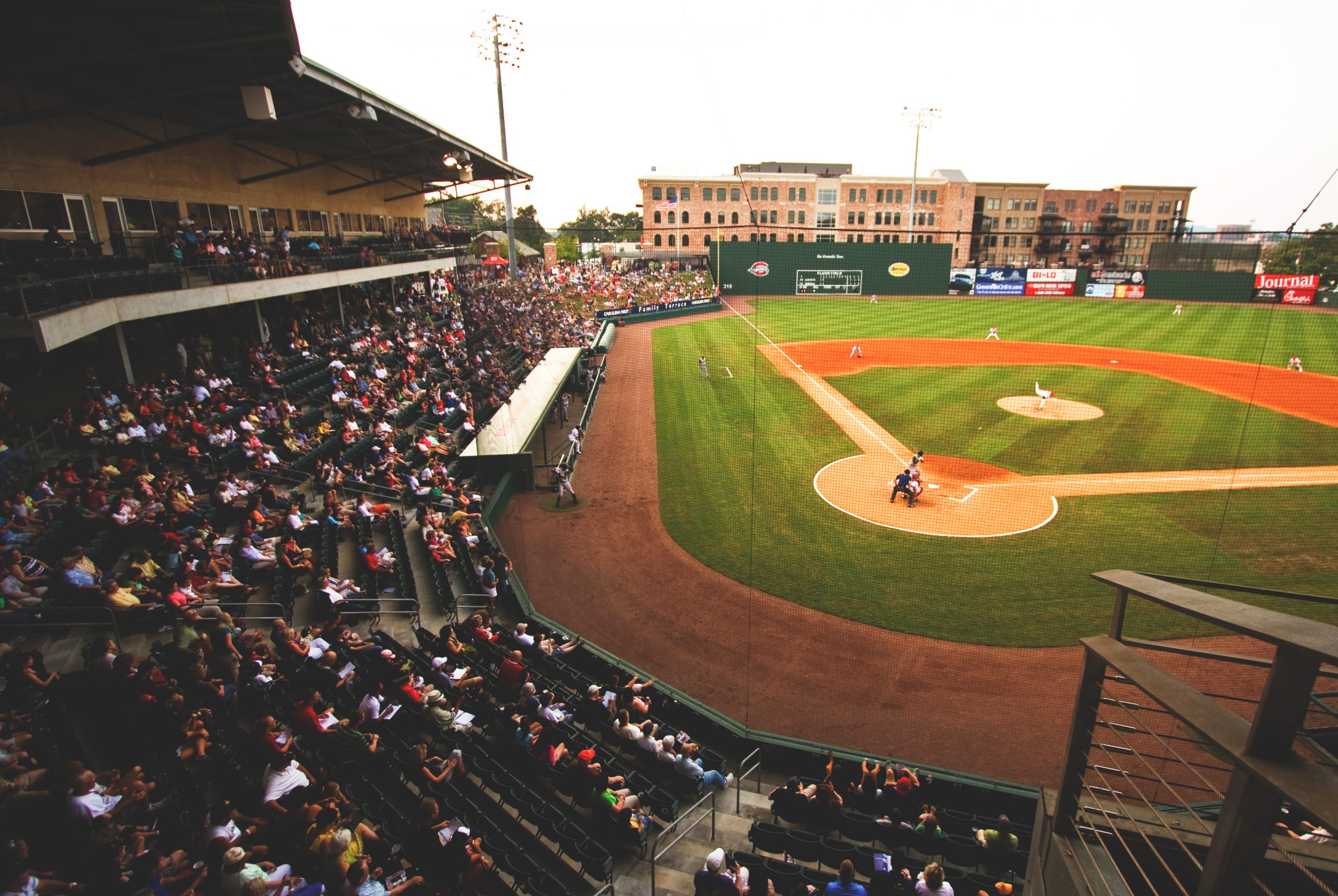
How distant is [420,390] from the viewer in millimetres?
17375

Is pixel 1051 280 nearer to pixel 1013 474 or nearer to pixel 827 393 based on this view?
pixel 827 393

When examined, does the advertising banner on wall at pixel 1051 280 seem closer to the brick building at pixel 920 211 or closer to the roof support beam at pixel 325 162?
the brick building at pixel 920 211

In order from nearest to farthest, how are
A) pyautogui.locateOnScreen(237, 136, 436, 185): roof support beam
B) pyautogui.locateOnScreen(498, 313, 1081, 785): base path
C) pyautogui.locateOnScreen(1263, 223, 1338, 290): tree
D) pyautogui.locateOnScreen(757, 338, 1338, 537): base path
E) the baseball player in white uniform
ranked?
pyautogui.locateOnScreen(498, 313, 1081, 785): base path
pyautogui.locateOnScreen(757, 338, 1338, 537): base path
pyautogui.locateOnScreen(1263, 223, 1338, 290): tree
pyautogui.locateOnScreen(237, 136, 436, 185): roof support beam
the baseball player in white uniform

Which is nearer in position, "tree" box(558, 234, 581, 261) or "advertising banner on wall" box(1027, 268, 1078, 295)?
"advertising banner on wall" box(1027, 268, 1078, 295)

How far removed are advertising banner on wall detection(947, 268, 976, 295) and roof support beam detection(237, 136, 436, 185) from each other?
3597 centimetres

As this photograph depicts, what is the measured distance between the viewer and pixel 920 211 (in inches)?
1954

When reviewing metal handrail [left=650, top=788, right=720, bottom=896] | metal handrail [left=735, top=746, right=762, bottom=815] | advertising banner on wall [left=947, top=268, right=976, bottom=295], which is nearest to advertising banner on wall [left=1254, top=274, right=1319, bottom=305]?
advertising banner on wall [left=947, top=268, right=976, bottom=295]

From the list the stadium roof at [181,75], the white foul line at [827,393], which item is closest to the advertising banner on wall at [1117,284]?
the white foul line at [827,393]

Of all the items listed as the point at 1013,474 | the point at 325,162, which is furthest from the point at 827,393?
the point at 325,162

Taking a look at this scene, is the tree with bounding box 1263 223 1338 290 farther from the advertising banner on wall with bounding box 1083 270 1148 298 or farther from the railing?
the advertising banner on wall with bounding box 1083 270 1148 298

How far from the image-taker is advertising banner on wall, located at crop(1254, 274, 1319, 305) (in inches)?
1027

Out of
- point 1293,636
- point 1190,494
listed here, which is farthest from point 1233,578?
point 1293,636

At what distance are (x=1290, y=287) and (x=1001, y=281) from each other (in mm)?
18945

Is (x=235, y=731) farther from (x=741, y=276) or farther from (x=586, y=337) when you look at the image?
(x=741, y=276)
